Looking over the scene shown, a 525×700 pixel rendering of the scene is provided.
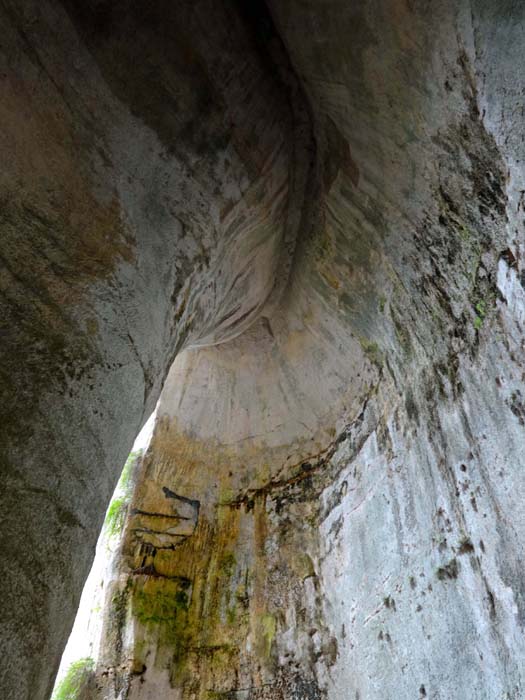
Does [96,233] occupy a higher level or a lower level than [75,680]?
higher

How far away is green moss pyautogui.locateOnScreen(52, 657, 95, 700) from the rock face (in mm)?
119

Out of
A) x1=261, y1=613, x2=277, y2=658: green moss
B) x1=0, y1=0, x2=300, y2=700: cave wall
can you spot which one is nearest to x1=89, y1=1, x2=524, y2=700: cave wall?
x1=261, y1=613, x2=277, y2=658: green moss

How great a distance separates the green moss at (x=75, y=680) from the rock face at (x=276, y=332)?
0.39 feet

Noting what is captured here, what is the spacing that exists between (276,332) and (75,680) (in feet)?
7.87

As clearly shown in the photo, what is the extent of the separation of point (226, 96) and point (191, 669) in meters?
3.17

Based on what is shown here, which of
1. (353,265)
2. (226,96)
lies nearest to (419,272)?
(353,265)

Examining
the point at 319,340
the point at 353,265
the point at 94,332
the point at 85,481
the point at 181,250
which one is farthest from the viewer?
the point at 319,340

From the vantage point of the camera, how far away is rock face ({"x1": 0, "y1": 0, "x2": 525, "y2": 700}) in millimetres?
1811

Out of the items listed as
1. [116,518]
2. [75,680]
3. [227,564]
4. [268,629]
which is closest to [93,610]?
[75,680]

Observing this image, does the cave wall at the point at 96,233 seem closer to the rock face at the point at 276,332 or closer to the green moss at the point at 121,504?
the rock face at the point at 276,332

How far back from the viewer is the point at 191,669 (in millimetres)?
3727

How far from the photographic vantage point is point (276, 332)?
4.24 m

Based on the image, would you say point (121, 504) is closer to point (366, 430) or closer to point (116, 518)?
point (116, 518)

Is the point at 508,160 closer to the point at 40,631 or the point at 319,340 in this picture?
the point at 40,631
